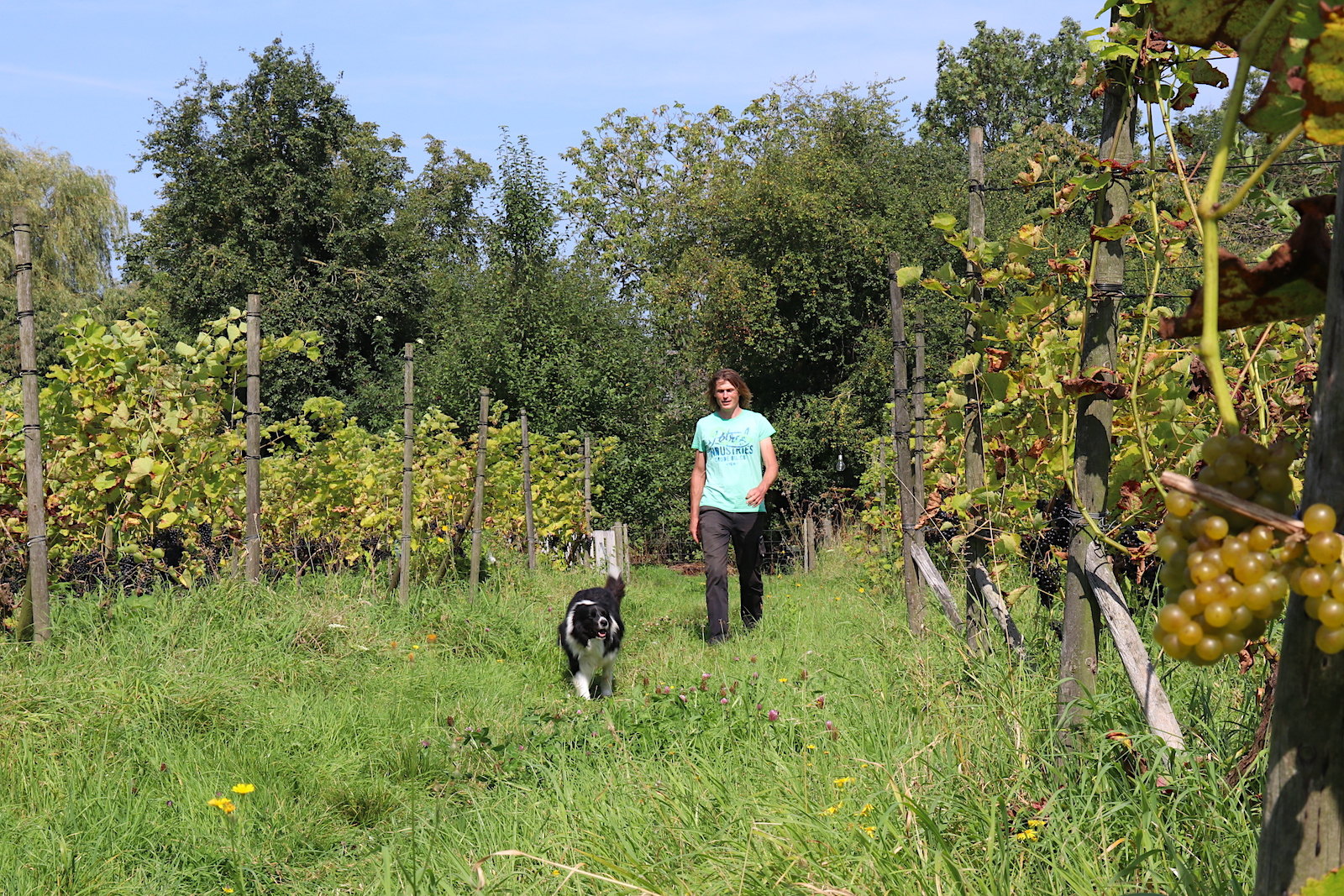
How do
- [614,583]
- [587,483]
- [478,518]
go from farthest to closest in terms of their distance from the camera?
[587,483], [478,518], [614,583]

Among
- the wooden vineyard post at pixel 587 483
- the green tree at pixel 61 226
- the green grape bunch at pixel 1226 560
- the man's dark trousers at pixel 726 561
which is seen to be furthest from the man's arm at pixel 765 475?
the green tree at pixel 61 226

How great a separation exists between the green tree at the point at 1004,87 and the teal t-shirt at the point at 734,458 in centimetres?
2681

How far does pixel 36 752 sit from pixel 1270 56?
470 cm

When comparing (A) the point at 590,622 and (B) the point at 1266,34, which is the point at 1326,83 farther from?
(A) the point at 590,622

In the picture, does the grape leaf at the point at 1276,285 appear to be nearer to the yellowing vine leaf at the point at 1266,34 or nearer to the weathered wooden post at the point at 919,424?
the yellowing vine leaf at the point at 1266,34

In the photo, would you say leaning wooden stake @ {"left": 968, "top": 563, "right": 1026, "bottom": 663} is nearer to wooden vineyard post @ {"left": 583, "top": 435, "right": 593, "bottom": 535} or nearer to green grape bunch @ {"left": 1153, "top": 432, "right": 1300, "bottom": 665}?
green grape bunch @ {"left": 1153, "top": 432, "right": 1300, "bottom": 665}

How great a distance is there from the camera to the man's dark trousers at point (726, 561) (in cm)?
706

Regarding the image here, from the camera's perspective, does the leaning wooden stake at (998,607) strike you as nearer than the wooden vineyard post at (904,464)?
Yes

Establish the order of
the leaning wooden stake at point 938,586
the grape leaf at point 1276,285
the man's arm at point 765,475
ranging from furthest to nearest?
the man's arm at point 765,475
the leaning wooden stake at point 938,586
the grape leaf at point 1276,285

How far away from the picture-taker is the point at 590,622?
19.9ft

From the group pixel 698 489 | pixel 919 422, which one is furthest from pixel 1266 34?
pixel 698 489

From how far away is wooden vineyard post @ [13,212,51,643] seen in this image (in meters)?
5.29

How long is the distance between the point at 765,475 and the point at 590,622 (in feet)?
6.18

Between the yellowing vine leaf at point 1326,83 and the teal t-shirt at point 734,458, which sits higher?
the yellowing vine leaf at point 1326,83
